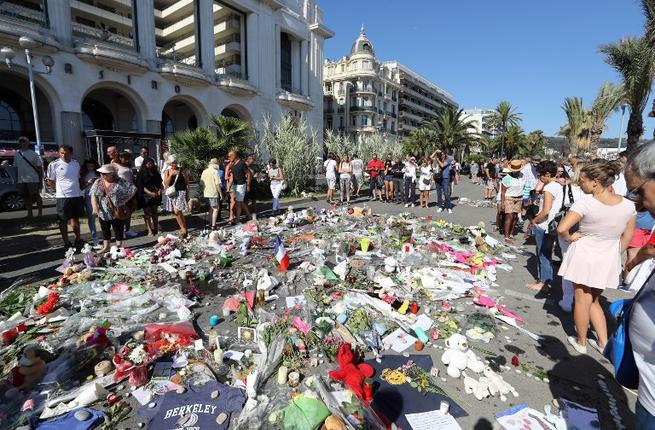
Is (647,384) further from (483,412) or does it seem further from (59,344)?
(59,344)

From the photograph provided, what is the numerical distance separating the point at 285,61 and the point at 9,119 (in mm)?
20639

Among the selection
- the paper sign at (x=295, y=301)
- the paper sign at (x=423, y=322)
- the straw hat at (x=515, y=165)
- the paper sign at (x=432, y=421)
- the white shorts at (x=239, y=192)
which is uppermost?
the straw hat at (x=515, y=165)

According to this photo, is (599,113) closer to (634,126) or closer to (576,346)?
(634,126)

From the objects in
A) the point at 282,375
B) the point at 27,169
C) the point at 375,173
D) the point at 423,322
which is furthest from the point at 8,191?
the point at 423,322

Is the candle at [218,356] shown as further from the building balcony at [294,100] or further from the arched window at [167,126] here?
the building balcony at [294,100]

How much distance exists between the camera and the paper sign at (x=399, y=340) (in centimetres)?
321

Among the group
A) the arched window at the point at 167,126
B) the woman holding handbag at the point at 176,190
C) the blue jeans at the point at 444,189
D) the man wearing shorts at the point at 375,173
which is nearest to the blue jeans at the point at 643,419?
the woman holding handbag at the point at 176,190

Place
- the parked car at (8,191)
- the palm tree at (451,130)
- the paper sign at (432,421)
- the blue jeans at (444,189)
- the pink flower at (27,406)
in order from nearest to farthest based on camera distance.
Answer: the paper sign at (432,421)
the pink flower at (27,406)
the blue jeans at (444,189)
the parked car at (8,191)
the palm tree at (451,130)

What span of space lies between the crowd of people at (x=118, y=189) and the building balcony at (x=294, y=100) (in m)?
19.9

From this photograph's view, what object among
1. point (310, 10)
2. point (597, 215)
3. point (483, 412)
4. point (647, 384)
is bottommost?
point (483, 412)

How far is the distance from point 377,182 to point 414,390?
1109cm

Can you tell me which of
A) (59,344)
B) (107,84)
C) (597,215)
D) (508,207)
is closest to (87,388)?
(59,344)

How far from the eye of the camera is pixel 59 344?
310cm

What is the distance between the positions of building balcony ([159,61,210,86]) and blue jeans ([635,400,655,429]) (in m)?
23.3
